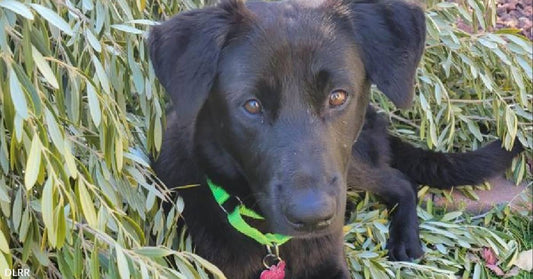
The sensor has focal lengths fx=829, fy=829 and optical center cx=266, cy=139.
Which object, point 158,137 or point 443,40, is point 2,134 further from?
point 443,40

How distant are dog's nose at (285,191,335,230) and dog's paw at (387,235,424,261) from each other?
107cm

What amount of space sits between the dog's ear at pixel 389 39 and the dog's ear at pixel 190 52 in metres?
0.36

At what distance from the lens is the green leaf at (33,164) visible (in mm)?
1693

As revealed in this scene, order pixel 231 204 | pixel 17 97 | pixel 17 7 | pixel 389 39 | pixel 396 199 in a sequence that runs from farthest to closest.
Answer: pixel 396 199, pixel 231 204, pixel 389 39, pixel 17 7, pixel 17 97

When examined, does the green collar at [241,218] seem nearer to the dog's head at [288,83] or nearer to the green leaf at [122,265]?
the dog's head at [288,83]

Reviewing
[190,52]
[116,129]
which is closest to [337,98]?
[190,52]

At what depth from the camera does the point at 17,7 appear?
5.87 ft

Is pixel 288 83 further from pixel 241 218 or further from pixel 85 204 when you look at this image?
pixel 85 204

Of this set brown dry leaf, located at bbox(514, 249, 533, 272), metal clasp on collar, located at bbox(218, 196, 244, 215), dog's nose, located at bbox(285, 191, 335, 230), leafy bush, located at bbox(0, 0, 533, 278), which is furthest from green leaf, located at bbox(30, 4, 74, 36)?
brown dry leaf, located at bbox(514, 249, 533, 272)

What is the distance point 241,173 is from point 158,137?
10.6 inches

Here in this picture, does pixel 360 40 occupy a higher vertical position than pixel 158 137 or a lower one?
higher

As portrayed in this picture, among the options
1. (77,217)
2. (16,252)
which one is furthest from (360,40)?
(16,252)

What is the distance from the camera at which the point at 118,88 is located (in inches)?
96.0

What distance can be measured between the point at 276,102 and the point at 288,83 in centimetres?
6
